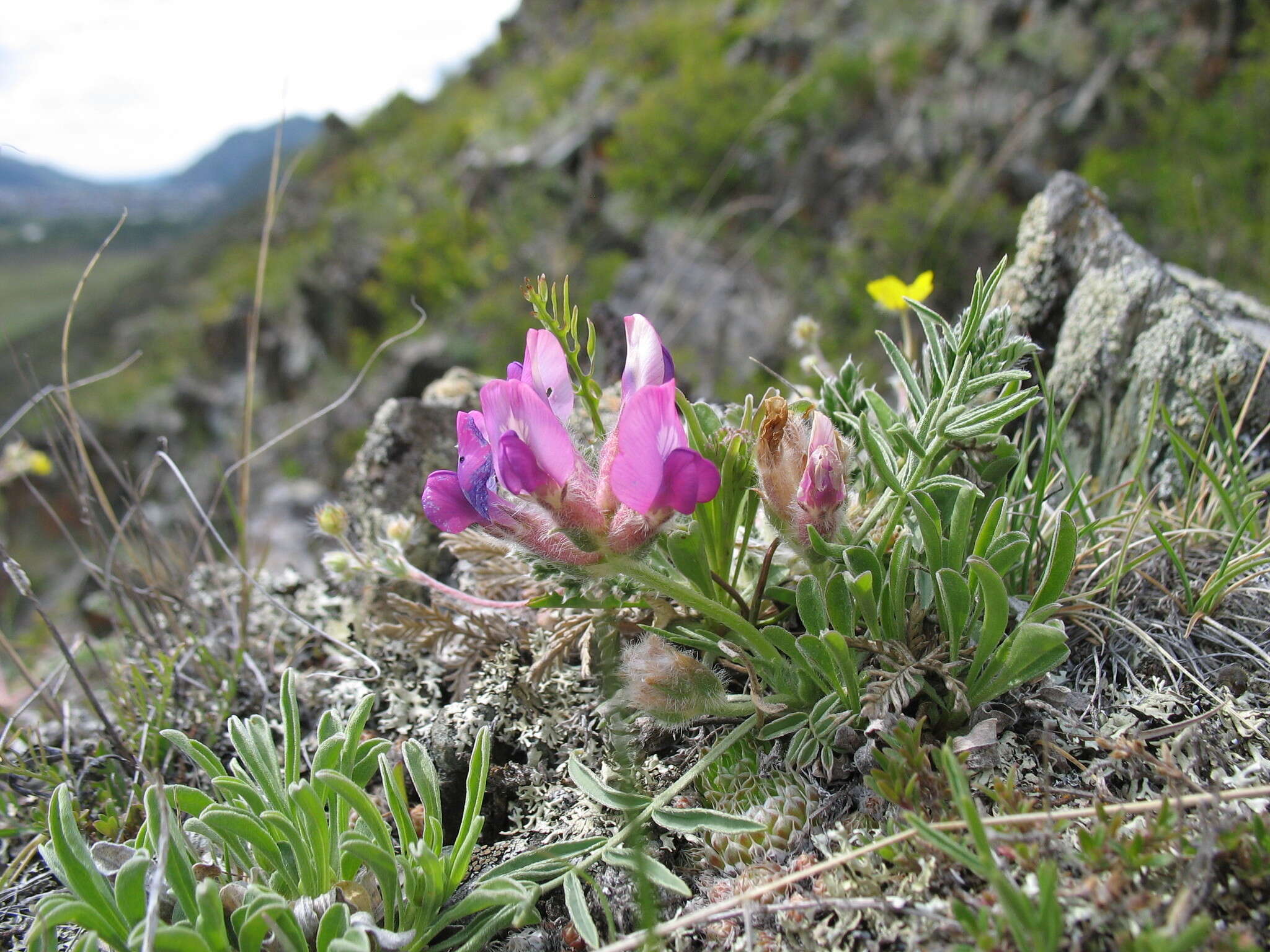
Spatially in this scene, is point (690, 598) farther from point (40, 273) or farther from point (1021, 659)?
point (40, 273)

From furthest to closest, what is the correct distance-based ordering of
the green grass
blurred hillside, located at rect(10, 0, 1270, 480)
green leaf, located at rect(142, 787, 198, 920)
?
the green grass < blurred hillside, located at rect(10, 0, 1270, 480) < green leaf, located at rect(142, 787, 198, 920)

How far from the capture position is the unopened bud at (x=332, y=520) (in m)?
1.86

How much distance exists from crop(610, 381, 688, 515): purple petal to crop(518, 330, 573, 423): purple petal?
0.22 m

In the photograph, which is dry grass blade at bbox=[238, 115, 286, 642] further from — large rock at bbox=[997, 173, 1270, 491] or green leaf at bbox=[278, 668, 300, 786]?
large rock at bbox=[997, 173, 1270, 491]

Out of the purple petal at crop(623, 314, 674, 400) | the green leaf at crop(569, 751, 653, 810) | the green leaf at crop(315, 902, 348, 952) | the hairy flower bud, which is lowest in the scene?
the green leaf at crop(569, 751, 653, 810)

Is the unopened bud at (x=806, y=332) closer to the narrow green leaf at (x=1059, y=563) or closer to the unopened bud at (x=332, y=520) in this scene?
the narrow green leaf at (x=1059, y=563)

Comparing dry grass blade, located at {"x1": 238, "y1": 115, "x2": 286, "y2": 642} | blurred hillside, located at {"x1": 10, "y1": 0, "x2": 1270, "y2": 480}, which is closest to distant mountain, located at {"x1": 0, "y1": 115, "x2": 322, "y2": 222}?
blurred hillside, located at {"x1": 10, "y1": 0, "x2": 1270, "y2": 480}

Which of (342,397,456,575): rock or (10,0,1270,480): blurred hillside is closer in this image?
(342,397,456,575): rock

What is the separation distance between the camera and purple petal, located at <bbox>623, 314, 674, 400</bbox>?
53.7 inches

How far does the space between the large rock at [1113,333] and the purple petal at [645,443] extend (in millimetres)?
1227

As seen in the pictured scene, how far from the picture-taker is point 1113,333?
2.10 meters

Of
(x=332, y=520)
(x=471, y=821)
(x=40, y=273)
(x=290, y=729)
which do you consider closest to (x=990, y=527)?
(x=471, y=821)

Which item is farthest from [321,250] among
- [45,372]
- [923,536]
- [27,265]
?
[27,265]

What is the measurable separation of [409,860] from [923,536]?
941mm
